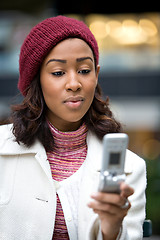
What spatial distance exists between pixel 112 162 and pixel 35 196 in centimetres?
76

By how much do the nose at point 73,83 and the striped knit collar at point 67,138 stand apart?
0.32 meters

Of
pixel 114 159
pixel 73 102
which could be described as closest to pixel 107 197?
pixel 114 159

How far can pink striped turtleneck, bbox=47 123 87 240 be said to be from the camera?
101 inches

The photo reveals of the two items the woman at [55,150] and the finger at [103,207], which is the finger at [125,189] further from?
the woman at [55,150]

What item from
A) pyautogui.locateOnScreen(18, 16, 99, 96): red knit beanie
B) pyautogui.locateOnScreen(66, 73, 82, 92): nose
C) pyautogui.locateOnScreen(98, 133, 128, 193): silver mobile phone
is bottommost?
pyautogui.locateOnScreen(98, 133, 128, 193): silver mobile phone

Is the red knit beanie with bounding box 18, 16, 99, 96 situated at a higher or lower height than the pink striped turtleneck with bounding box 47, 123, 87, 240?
higher

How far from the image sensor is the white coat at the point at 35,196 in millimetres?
2428

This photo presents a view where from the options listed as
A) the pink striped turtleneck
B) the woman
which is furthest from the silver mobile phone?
the pink striped turtleneck

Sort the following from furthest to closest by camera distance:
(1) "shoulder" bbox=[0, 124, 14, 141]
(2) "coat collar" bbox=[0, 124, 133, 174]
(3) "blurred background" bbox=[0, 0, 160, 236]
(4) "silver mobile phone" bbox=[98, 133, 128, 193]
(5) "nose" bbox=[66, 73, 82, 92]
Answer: (3) "blurred background" bbox=[0, 0, 160, 236] → (1) "shoulder" bbox=[0, 124, 14, 141] → (2) "coat collar" bbox=[0, 124, 133, 174] → (5) "nose" bbox=[66, 73, 82, 92] → (4) "silver mobile phone" bbox=[98, 133, 128, 193]

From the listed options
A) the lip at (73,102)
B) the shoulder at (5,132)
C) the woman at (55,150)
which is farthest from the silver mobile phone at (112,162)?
the shoulder at (5,132)

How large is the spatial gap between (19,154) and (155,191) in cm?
350

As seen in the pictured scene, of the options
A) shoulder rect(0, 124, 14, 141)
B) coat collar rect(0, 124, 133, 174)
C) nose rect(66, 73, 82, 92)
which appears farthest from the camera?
shoulder rect(0, 124, 14, 141)

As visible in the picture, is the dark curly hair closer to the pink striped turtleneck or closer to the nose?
the pink striped turtleneck

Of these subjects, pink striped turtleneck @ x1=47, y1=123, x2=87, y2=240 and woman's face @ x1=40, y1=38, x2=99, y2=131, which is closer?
woman's face @ x1=40, y1=38, x2=99, y2=131
